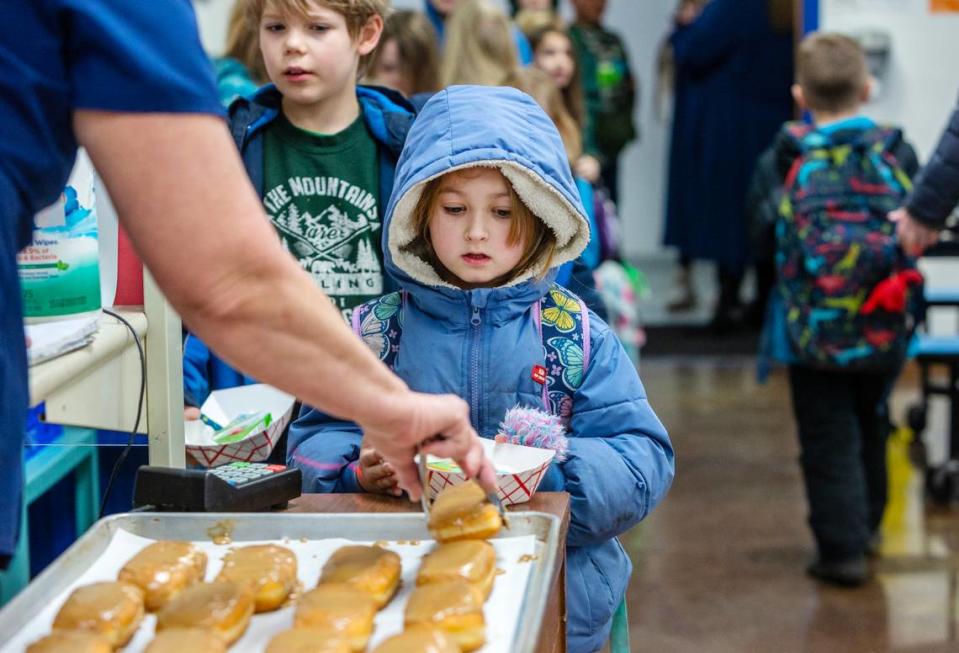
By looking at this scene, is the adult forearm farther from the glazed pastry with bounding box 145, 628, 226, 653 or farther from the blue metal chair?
the blue metal chair

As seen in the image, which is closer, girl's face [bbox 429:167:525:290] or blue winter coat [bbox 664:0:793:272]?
girl's face [bbox 429:167:525:290]

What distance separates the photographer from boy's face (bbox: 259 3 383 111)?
2676 mm

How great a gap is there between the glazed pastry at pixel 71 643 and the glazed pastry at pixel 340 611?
187mm

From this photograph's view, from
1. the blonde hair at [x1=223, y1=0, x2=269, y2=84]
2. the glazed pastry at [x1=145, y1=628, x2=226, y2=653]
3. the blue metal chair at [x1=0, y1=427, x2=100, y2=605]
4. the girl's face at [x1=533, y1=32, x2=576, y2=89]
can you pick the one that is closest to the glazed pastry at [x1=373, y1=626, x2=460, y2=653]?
the glazed pastry at [x1=145, y1=628, x2=226, y2=653]

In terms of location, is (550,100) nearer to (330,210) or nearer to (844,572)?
(330,210)

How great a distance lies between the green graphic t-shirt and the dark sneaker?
6.47 feet

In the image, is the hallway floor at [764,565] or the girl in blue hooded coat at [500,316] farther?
the hallway floor at [764,565]

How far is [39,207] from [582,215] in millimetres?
984

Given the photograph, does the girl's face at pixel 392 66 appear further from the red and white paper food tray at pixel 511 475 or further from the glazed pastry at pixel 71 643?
the glazed pastry at pixel 71 643

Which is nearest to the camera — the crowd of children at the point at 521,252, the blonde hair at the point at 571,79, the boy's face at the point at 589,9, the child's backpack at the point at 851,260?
the crowd of children at the point at 521,252

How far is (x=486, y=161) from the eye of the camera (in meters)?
1.98

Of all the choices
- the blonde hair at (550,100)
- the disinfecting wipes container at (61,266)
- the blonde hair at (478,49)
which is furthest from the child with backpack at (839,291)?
the disinfecting wipes container at (61,266)

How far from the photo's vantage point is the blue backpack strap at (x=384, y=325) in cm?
213

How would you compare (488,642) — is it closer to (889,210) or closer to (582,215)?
(582,215)
